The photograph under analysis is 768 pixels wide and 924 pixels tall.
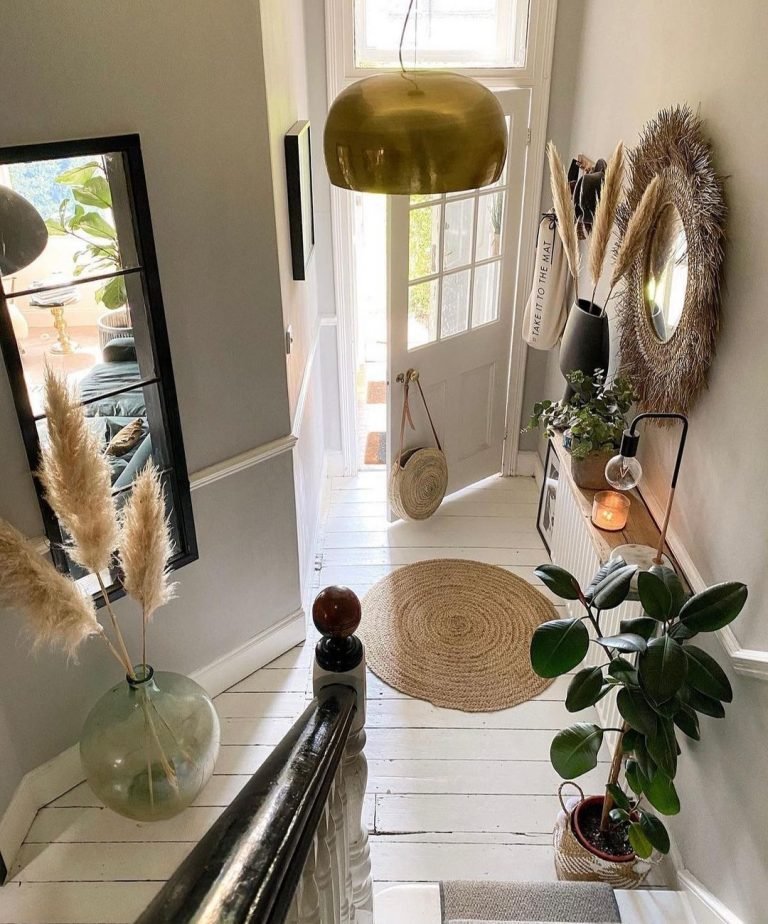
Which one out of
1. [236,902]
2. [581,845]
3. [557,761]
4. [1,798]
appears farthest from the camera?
[1,798]

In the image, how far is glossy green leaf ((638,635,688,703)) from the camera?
5.51 ft

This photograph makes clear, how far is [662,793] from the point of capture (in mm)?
1849

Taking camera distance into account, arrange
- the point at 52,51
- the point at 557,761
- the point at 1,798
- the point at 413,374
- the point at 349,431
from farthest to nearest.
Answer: the point at 349,431 < the point at 413,374 < the point at 1,798 < the point at 557,761 < the point at 52,51

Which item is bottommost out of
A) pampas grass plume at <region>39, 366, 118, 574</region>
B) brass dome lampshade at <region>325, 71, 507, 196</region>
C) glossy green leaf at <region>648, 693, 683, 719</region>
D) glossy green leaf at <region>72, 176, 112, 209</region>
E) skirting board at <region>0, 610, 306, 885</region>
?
skirting board at <region>0, 610, 306, 885</region>

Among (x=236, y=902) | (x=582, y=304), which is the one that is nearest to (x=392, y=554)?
(x=582, y=304)

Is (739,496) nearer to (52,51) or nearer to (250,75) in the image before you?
(250,75)

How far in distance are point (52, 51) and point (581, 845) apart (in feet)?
8.22

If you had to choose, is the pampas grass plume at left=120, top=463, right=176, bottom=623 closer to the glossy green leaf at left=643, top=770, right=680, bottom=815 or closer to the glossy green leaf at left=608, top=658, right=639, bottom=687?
the glossy green leaf at left=608, top=658, right=639, bottom=687

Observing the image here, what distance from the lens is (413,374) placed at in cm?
373

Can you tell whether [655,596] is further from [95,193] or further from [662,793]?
[95,193]

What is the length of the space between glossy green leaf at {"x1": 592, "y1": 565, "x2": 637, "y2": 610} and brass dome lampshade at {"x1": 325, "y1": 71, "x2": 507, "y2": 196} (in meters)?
1.07

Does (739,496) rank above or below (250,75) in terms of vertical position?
below

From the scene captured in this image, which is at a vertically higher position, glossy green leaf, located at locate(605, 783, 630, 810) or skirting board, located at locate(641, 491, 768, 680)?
skirting board, located at locate(641, 491, 768, 680)

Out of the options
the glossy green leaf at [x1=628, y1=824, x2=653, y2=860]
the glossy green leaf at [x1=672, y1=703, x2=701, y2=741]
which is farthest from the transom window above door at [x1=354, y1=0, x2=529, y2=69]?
the glossy green leaf at [x1=628, y1=824, x2=653, y2=860]
